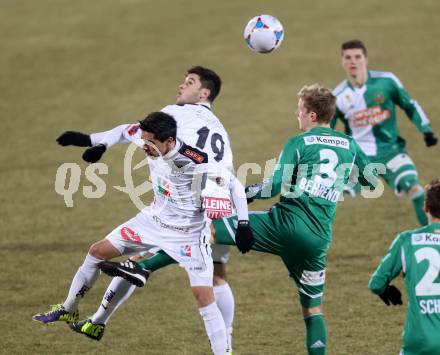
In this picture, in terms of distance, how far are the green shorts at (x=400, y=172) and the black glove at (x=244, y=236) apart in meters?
4.72

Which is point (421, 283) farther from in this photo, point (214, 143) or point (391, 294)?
point (214, 143)

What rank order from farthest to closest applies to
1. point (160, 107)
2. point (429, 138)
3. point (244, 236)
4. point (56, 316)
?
point (160, 107) < point (429, 138) < point (56, 316) < point (244, 236)

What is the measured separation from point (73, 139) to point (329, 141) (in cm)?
210

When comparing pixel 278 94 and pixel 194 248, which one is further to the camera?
pixel 278 94

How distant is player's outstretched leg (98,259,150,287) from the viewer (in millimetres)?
7547

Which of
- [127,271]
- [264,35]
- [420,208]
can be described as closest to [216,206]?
[127,271]

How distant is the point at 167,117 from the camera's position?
295 inches

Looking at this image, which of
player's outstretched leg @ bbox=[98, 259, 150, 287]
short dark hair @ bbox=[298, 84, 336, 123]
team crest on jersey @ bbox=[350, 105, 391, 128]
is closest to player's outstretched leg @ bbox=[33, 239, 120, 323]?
player's outstretched leg @ bbox=[98, 259, 150, 287]

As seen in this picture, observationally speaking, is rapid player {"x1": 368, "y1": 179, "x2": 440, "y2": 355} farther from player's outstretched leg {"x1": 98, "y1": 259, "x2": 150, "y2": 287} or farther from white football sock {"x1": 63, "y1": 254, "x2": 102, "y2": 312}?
white football sock {"x1": 63, "y1": 254, "x2": 102, "y2": 312}

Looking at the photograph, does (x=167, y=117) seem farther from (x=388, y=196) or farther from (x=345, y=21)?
(x=345, y=21)

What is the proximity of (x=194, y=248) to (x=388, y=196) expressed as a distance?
23.8 feet

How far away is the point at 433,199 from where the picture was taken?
621cm

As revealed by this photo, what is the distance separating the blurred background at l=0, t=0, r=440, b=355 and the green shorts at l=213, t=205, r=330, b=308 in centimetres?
94

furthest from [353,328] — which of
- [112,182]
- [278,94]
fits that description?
[278,94]
